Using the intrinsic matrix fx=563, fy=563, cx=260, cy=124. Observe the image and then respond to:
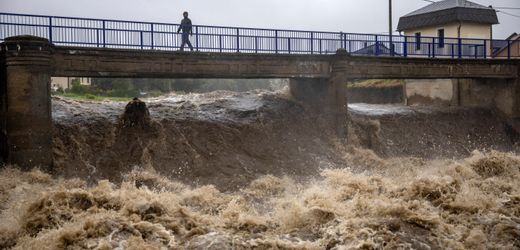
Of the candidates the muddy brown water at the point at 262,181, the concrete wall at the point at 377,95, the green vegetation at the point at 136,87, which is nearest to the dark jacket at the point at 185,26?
the muddy brown water at the point at 262,181

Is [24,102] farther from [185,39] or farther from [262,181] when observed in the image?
[262,181]

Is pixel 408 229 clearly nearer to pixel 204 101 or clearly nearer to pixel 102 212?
pixel 102 212

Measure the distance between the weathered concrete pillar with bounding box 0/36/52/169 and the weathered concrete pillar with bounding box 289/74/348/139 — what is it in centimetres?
1214

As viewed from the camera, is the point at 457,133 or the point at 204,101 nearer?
the point at 204,101

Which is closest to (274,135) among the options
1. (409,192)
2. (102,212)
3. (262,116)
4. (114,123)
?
(262,116)

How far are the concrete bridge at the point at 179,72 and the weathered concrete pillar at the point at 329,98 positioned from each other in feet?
0.15

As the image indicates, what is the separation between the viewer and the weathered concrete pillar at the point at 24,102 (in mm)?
19125

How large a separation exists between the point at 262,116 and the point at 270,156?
3.17 m

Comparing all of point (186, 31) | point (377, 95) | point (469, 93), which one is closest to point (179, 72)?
point (186, 31)

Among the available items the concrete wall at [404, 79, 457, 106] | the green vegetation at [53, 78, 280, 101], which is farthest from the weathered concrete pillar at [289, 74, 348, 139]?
the green vegetation at [53, 78, 280, 101]

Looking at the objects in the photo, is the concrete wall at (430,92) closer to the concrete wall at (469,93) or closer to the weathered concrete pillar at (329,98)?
the concrete wall at (469,93)

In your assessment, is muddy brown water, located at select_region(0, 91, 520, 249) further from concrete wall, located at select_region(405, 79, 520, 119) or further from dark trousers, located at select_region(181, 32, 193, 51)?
dark trousers, located at select_region(181, 32, 193, 51)

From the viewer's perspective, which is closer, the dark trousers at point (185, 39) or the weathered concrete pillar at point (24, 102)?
the weathered concrete pillar at point (24, 102)

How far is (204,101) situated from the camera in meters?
27.7
